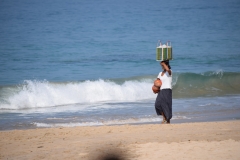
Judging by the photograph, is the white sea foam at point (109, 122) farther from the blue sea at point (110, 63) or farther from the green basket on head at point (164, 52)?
the green basket on head at point (164, 52)

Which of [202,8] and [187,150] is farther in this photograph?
[202,8]

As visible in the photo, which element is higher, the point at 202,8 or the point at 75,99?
the point at 202,8

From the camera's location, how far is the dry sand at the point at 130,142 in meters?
6.62

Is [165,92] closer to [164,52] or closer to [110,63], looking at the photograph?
[164,52]

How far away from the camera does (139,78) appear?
18.7m

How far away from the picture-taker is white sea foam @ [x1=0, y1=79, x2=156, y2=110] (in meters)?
14.2

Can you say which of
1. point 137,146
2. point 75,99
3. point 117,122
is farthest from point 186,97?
point 137,146

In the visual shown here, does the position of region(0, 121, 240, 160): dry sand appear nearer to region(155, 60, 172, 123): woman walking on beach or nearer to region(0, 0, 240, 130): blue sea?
region(155, 60, 172, 123): woman walking on beach

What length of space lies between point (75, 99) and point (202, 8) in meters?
35.7

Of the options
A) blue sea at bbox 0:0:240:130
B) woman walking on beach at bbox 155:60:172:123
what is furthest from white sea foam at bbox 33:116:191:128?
woman walking on beach at bbox 155:60:172:123

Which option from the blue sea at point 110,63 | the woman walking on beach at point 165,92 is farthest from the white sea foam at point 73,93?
the woman walking on beach at point 165,92

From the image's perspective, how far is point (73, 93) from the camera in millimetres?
15766

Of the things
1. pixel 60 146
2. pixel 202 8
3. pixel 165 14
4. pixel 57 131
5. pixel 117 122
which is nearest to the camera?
pixel 60 146

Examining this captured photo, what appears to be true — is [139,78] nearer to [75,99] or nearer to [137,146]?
[75,99]
